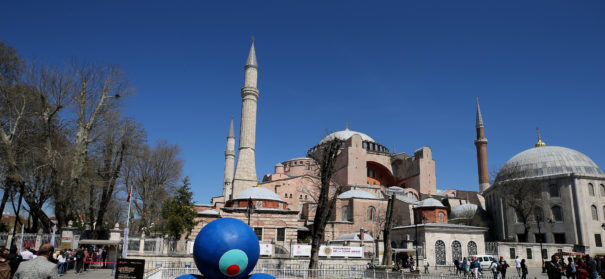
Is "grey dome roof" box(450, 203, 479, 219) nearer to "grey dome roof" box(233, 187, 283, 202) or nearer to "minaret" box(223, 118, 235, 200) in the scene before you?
"grey dome roof" box(233, 187, 283, 202)

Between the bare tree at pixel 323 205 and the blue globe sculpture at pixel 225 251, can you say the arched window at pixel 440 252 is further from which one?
the blue globe sculpture at pixel 225 251

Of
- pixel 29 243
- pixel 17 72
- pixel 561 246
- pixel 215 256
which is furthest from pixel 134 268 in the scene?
pixel 561 246

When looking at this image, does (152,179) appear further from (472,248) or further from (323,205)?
(472,248)

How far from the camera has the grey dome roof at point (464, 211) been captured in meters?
37.2

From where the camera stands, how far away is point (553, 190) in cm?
3306

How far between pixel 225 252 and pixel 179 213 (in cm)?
2292

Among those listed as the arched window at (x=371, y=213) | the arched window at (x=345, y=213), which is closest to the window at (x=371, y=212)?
the arched window at (x=371, y=213)

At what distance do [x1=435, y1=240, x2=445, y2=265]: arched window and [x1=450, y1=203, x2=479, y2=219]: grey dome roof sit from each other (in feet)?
41.3

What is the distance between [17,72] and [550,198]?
125 ft

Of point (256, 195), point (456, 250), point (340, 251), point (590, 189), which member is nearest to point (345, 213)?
point (256, 195)

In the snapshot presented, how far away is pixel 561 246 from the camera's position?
29516mm

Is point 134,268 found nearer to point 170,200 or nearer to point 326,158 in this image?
point 326,158

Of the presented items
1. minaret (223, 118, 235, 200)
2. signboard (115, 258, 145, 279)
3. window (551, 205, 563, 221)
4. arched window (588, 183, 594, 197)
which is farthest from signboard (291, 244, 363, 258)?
minaret (223, 118, 235, 200)

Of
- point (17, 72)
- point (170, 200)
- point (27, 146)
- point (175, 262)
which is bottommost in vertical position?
point (175, 262)
